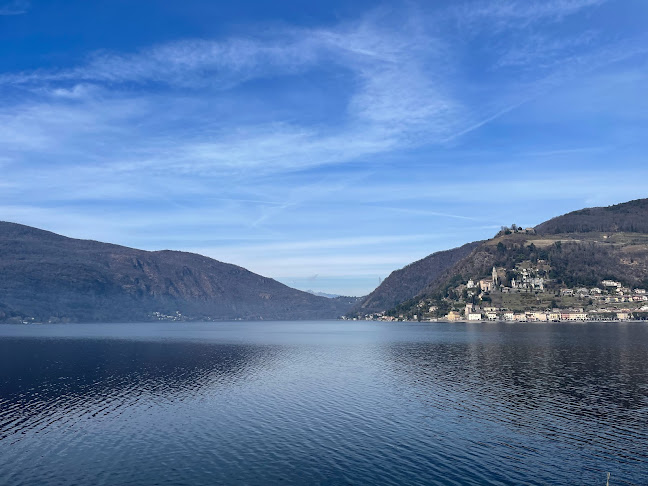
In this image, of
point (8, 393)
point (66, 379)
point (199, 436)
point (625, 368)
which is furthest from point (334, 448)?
point (625, 368)

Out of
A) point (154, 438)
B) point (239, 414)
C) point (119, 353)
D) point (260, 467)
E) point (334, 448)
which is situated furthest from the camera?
point (119, 353)

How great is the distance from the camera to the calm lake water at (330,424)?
4984 cm

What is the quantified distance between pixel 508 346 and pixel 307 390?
11417 centimetres

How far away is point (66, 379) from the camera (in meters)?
115

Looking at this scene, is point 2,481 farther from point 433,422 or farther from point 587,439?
point 587,439

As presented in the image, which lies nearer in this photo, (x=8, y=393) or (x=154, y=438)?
(x=154, y=438)

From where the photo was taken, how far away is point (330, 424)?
69750 millimetres

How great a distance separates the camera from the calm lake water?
1962 inches

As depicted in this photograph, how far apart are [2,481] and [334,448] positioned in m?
34.2

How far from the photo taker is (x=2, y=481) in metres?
47.5

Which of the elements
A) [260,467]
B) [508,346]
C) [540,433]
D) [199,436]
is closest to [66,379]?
[199,436]

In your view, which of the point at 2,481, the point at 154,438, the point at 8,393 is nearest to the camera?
the point at 2,481

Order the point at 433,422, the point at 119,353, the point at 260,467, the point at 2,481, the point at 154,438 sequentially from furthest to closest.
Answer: the point at 119,353, the point at 433,422, the point at 154,438, the point at 260,467, the point at 2,481

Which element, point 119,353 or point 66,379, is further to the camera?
point 119,353
